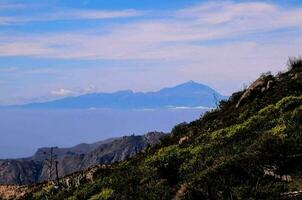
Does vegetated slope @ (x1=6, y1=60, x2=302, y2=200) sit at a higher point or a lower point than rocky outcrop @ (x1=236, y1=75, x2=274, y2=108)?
lower

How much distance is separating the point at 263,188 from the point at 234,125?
13048 mm

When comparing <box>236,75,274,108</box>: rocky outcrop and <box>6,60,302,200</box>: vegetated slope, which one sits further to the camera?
<box>236,75,274,108</box>: rocky outcrop

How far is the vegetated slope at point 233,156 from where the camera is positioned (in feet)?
64.4

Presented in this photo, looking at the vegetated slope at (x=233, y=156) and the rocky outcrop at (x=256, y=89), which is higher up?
the rocky outcrop at (x=256, y=89)

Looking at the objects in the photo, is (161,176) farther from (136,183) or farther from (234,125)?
(234,125)

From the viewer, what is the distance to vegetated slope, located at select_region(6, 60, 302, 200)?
19641 millimetres

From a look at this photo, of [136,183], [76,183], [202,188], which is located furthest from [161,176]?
[76,183]

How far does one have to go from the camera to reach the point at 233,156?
22.4 metres

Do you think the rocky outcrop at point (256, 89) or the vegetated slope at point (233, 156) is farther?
the rocky outcrop at point (256, 89)

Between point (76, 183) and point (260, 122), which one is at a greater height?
point (260, 122)

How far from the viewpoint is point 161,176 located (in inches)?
1002

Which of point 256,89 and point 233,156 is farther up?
point 256,89

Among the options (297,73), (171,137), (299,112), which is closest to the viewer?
(299,112)

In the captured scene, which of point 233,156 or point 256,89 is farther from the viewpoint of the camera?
point 256,89
